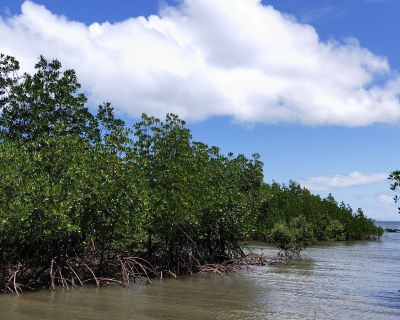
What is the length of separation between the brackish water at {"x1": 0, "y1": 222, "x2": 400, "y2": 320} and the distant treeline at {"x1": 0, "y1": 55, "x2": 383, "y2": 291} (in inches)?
49.1

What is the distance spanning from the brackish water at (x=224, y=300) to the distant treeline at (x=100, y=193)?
4.09 ft

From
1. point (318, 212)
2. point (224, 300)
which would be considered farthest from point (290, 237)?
point (318, 212)

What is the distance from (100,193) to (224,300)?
4773 mm

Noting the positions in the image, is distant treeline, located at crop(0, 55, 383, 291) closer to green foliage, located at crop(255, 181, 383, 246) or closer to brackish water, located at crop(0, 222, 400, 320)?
brackish water, located at crop(0, 222, 400, 320)

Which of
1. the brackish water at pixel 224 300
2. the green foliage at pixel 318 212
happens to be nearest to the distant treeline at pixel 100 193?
the brackish water at pixel 224 300

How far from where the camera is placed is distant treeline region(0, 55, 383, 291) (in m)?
12.6

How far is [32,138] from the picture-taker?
18.3 m

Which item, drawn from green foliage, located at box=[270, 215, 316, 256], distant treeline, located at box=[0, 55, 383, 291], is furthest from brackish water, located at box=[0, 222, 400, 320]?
green foliage, located at box=[270, 215, 316, 256]

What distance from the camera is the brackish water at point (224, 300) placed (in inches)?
447

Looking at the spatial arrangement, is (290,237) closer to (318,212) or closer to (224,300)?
Result: (224,300)

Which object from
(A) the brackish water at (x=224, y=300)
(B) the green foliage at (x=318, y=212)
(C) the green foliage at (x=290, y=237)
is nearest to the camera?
(A) the brackish water at (x=224, y=300)

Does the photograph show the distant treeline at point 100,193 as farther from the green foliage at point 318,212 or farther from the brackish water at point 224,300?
the green foliage at point 318,212

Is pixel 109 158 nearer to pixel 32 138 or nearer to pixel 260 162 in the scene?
pixel 32 138

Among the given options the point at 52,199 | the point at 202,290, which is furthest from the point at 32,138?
the point at 202,290
